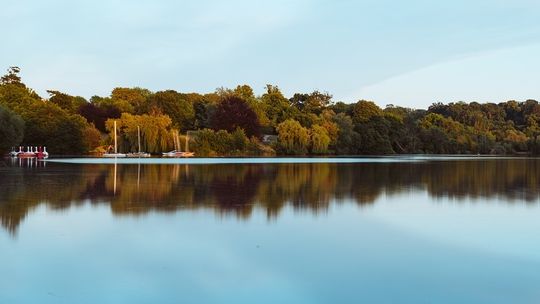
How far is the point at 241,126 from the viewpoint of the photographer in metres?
65.1

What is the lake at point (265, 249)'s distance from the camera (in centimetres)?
520

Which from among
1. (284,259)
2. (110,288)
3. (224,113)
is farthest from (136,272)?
(224,113)

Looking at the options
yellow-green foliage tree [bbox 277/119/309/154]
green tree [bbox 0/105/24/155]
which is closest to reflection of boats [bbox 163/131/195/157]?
yellow-green foliage tree [bbox 277/119/309/154]

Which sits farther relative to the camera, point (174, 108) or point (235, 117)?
point (174, 108)

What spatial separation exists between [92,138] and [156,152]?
6.77 meters

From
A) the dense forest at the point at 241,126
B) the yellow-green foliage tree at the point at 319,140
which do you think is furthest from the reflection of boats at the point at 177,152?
the yellow-green foliage tree at the point at 319,140

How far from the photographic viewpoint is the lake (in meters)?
5.20

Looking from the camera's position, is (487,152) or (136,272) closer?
(136,272)

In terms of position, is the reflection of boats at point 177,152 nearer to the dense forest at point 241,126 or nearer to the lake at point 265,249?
the dense forest at point 241,126

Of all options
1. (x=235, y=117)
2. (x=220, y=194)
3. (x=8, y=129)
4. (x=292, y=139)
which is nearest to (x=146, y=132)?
(x=235, y=117)

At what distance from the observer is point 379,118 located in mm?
79312

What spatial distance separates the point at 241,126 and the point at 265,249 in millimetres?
58243

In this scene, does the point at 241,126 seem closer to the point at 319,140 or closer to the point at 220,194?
the point at 319,140

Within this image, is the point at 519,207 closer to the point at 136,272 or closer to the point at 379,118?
the point at 136,272
